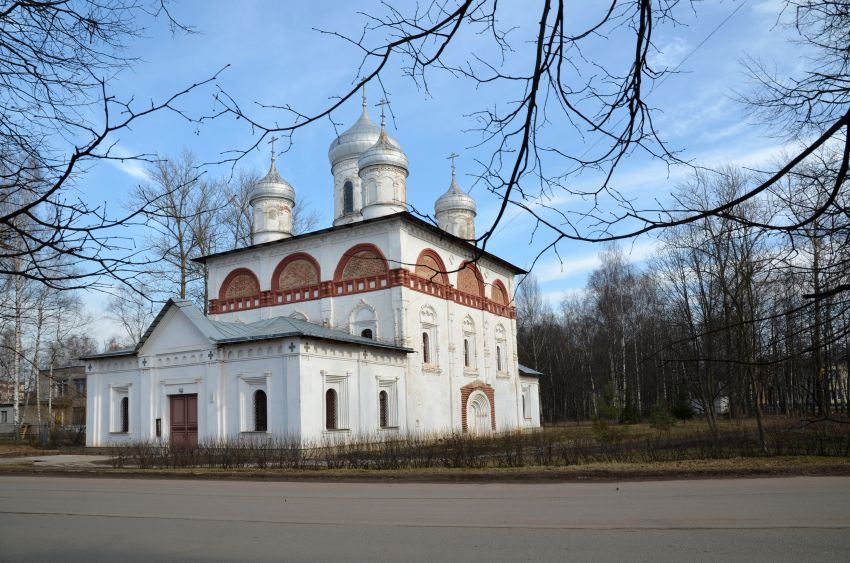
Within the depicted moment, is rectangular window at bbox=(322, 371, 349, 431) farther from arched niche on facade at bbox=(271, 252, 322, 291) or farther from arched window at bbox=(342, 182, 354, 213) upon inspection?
arched window at bbox=(342, 182, 354, 213)

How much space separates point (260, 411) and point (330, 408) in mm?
2214

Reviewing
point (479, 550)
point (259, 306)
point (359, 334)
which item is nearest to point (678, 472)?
point (479, 550)

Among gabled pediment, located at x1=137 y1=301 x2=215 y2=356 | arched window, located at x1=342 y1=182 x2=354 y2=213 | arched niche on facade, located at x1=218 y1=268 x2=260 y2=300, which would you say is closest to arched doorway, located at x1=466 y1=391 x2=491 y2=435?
arched niche on facade, located at x1=218 y1=268 x2=260 y2=300

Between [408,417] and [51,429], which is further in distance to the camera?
[51,429]

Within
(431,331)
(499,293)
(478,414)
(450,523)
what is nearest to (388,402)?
(431,331)

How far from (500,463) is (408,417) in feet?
33.3

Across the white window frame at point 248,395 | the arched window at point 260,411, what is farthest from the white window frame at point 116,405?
the arched window at point 260,411

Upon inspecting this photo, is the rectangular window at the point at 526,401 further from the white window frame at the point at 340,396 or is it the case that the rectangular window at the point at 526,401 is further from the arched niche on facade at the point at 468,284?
the white window frame at the point at 340,396

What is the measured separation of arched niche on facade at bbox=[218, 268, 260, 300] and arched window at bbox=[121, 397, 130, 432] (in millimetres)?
6389

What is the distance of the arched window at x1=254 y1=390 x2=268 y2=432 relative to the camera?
70.8 ft

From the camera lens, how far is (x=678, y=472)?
1225cm

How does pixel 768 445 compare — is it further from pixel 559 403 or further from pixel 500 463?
pixel 559 403

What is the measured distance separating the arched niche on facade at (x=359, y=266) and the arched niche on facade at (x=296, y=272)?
1.01 meters

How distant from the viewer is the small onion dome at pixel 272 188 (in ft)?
105
